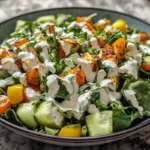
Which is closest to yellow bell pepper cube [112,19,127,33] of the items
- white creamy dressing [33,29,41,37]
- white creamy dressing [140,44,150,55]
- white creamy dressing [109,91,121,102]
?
white creamy dressing [140,44,150,55]

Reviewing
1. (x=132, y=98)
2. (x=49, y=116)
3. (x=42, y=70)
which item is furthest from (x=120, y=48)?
(x=49, y=116)

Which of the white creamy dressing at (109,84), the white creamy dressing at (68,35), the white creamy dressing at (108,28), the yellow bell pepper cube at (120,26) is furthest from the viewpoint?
the yellow bell pepper cube at (120,26)

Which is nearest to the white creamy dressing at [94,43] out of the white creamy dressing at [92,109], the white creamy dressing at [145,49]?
the white creamy dressing at [145,49]

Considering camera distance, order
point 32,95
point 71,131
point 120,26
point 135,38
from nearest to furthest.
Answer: point 71,131
point 32,95
point 135,38
point 120,26

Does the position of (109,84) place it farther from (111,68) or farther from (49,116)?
(49,116)

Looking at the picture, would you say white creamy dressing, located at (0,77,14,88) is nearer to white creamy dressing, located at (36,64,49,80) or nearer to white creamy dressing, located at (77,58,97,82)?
white creamy dressing, located at (36,64,49,80)

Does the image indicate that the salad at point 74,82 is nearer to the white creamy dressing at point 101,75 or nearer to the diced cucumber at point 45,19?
the white creamy dressing at point 101,75

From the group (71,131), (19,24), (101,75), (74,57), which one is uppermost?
(19,24)
